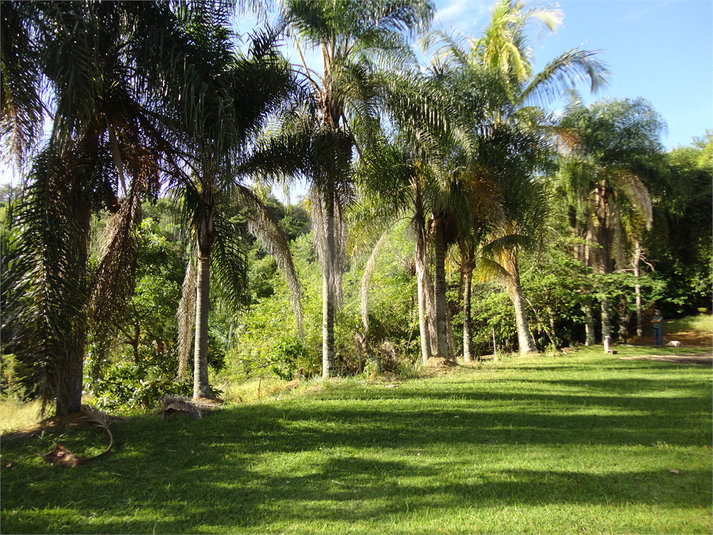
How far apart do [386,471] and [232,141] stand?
4819mm

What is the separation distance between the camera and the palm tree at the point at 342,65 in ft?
32.2

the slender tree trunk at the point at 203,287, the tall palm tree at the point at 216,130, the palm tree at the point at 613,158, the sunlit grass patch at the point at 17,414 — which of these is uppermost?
the palm tree at the point at 613,158

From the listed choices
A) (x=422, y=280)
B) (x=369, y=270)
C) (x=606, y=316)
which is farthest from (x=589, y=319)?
(x=369, y=270)

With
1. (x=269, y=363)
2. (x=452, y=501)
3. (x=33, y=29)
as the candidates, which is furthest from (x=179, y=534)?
(x=269, y=363)

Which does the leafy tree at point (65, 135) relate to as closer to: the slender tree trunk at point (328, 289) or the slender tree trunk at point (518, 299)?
the slender tree trunk at point (328, 289)

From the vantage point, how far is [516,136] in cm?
1308

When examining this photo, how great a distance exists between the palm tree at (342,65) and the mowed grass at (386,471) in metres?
3.60

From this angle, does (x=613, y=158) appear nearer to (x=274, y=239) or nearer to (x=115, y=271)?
(x=274, y=239)

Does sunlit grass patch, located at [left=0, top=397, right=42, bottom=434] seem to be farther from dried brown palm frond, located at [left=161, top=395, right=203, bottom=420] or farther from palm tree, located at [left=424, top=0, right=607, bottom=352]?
palm tree, located at [left=424, top=0, right=607, bottom=352]

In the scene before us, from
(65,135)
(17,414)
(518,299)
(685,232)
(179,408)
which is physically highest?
(685,232)

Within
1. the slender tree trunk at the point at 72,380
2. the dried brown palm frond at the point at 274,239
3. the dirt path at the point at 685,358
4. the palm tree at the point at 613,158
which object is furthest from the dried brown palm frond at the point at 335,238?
the palm tree at the point at 613,158

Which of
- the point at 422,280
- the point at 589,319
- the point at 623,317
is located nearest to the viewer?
the point at 422,280

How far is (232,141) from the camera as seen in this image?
6918 millimetres

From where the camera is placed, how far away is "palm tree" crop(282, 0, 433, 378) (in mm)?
9828
